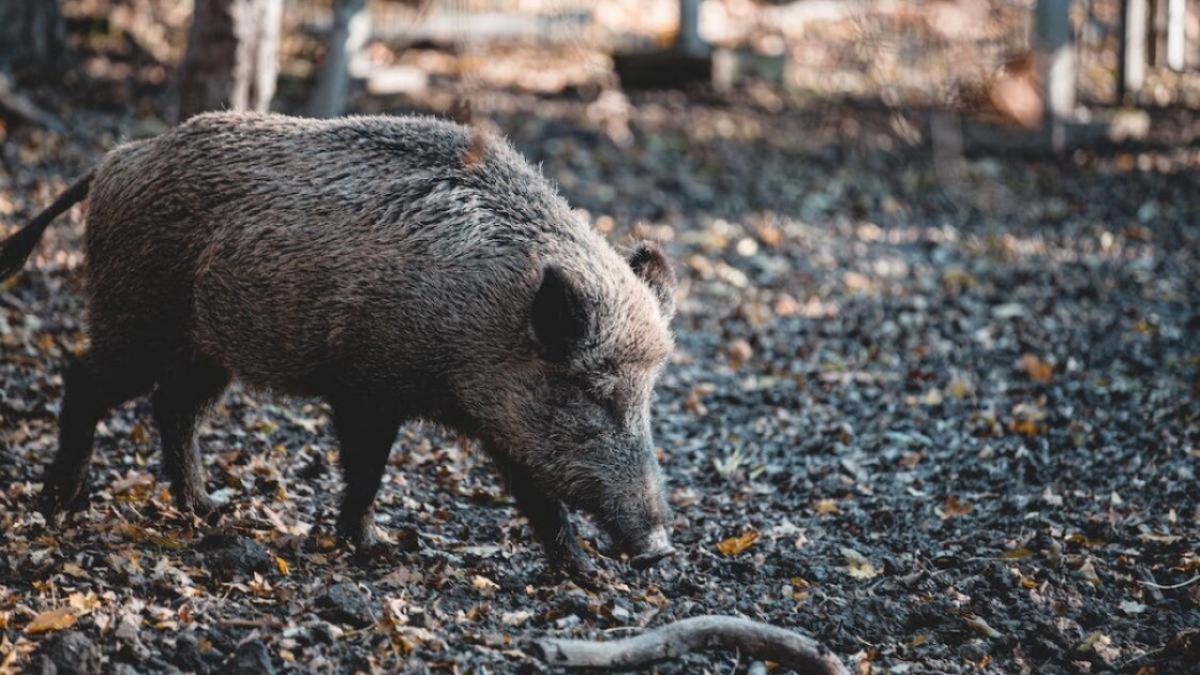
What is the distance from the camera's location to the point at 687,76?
14.8 meters

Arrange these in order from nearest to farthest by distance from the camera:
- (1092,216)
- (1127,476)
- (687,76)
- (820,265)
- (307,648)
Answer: (307,648) → (1127,476) → (820,265) → (1092,216) → (687,76)

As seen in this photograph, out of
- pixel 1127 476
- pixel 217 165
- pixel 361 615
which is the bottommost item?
pixel 1127 476

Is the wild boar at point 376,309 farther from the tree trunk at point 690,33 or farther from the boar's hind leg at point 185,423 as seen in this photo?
the tree trunk at point 690,33

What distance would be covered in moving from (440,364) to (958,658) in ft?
7.07

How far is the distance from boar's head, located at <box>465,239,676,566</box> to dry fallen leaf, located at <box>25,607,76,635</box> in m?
1.66

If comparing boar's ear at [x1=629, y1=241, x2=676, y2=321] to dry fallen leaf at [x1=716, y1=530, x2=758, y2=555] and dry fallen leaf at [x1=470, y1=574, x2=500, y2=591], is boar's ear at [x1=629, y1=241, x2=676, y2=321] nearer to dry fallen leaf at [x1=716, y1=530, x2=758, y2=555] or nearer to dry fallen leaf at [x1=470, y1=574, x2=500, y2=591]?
dry fallen leaf at [x1=716, y1=530, x2=758, y2=555]

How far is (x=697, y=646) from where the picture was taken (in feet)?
12.8

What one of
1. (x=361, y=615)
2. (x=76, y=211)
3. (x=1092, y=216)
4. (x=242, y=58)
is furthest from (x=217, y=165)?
(x=1092, y=216)

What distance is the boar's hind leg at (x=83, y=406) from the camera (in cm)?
482

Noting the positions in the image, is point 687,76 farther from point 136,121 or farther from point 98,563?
point 98,563

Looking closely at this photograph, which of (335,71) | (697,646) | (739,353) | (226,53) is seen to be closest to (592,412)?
(697,646)

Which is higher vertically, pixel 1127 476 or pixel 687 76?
pixel 687 76

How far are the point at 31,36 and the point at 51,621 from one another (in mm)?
8990

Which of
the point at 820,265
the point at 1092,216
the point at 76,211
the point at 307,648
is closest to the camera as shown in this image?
the point at 307,648
